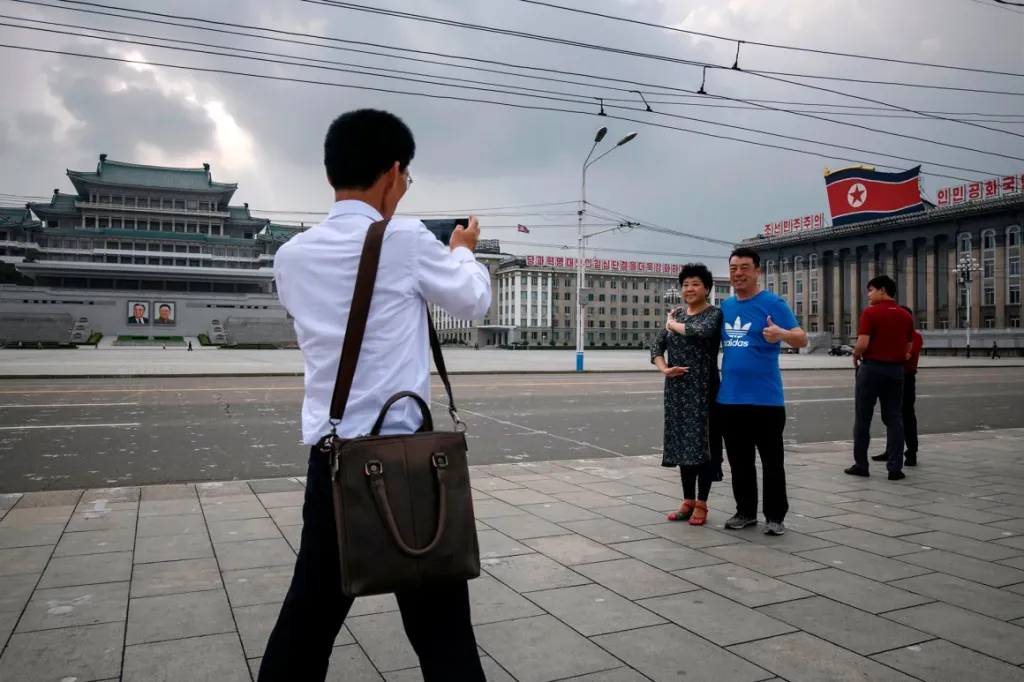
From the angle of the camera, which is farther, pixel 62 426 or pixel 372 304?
pixel 62 426

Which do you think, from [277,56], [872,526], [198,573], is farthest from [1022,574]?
[277,56]

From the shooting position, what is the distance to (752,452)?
4.91 m

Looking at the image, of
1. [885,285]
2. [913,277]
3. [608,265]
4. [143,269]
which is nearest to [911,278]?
[913,277]

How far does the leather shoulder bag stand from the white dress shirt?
0.18 feet

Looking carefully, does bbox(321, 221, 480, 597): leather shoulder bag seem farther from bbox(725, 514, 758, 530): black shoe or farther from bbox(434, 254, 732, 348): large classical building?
bbox(434, 254, 732, 348): large classical building

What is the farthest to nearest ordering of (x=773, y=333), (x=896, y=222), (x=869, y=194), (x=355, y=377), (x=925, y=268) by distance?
(x=896, y=222) → (x=925, y=268) → (x=869, y=194) → (x=773, y=333) → (x=355, y=377)

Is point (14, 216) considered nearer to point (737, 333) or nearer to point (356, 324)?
point (737, 333)

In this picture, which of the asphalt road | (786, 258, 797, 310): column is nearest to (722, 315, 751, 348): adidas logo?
the asphalt road

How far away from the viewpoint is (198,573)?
151 inches

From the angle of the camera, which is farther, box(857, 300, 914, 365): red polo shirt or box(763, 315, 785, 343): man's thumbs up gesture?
box(857, 300, 914, 365): red polo shirt

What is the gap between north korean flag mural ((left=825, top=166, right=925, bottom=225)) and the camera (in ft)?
186

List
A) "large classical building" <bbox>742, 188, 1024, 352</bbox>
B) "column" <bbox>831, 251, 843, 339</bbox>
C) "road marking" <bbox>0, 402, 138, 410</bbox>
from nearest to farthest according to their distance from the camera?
"road marking" <bbox>0, 402, 138, 410</bbox> < "large classical building" <bbox>742, 188, 1024, 352</bbox> < "column" <bbox>831, 251, 843, 339</bbox>

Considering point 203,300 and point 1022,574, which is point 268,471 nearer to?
point 1022,574

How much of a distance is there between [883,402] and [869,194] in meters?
58.7
